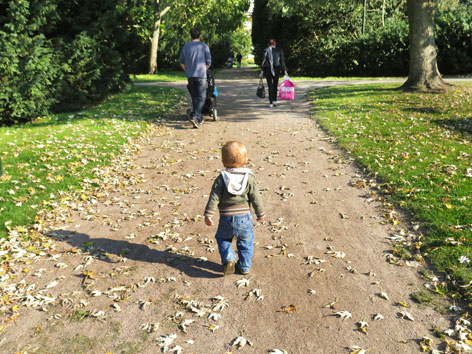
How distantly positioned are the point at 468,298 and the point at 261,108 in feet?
37.0

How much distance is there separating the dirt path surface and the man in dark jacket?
12.3 feet

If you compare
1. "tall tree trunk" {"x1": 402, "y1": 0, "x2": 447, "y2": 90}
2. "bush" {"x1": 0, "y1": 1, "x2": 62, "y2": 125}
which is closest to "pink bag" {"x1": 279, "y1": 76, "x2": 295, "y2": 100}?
"tall tree trunk" {"x1": 402, "y1": 0, "x2": 447, "y2": 90}

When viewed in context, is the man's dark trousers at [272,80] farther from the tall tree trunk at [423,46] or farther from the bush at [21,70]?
the bush at [21,70]

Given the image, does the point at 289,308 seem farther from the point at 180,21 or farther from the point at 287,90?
the point at 180,21

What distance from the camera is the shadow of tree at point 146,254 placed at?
15.3 ft

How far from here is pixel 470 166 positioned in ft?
24.1

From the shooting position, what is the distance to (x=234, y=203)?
4.32 meters

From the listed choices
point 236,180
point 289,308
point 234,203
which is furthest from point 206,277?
point 236,180

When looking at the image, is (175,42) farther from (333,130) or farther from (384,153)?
(384,153)

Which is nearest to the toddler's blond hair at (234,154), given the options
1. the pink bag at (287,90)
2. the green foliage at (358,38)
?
the pink bag at (287,90)

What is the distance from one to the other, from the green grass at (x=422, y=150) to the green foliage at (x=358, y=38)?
35.5 ft

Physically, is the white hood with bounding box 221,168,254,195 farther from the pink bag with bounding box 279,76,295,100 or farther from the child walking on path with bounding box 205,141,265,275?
the pink bag with bounding box 279,76,295,100

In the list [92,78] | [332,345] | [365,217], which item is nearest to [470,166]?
[365,217]

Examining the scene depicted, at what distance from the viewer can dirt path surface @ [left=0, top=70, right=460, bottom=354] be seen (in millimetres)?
3537
